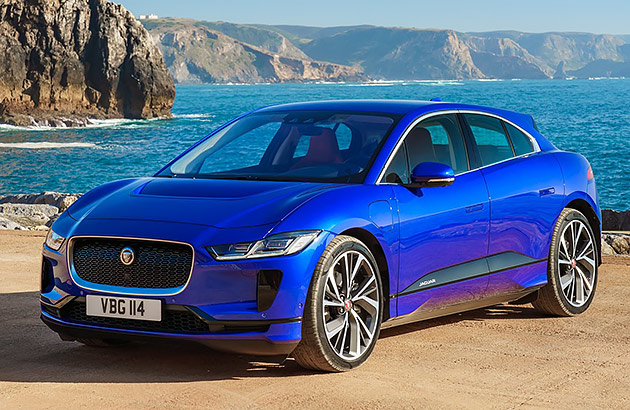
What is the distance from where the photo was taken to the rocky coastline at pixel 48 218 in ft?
50.0

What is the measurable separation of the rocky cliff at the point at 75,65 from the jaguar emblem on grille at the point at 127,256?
243ft

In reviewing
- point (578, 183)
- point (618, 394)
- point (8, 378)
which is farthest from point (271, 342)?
point (578, 183)

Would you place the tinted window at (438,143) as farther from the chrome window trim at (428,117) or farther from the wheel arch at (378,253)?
the wheel arch at (378,253)

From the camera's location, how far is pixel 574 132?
6762 cm

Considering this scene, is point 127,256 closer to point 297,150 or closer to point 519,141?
point 297,150

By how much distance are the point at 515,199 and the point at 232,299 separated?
2603 mm

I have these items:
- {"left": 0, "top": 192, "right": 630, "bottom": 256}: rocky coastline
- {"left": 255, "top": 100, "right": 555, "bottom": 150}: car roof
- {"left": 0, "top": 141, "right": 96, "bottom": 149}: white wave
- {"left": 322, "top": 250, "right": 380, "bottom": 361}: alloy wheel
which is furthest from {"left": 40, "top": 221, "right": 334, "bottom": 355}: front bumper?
{"left": 0, "top": 141, "right": 96, "bottom": 149}: white wave

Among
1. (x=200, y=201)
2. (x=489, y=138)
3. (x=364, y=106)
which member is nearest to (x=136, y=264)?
(x=200, y=201)

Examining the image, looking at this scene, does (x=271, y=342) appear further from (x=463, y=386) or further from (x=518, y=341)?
(x=518, y=341)

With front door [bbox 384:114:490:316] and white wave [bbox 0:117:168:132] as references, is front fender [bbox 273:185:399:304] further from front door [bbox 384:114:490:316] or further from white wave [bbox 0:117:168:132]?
white wave [bbox 0:117:168:132]

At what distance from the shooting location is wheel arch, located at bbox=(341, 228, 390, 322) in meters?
5.56

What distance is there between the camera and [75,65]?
82312 millimetres

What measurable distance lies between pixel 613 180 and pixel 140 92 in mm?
53226

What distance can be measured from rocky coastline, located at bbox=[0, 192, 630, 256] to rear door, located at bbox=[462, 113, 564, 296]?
21.3ft
